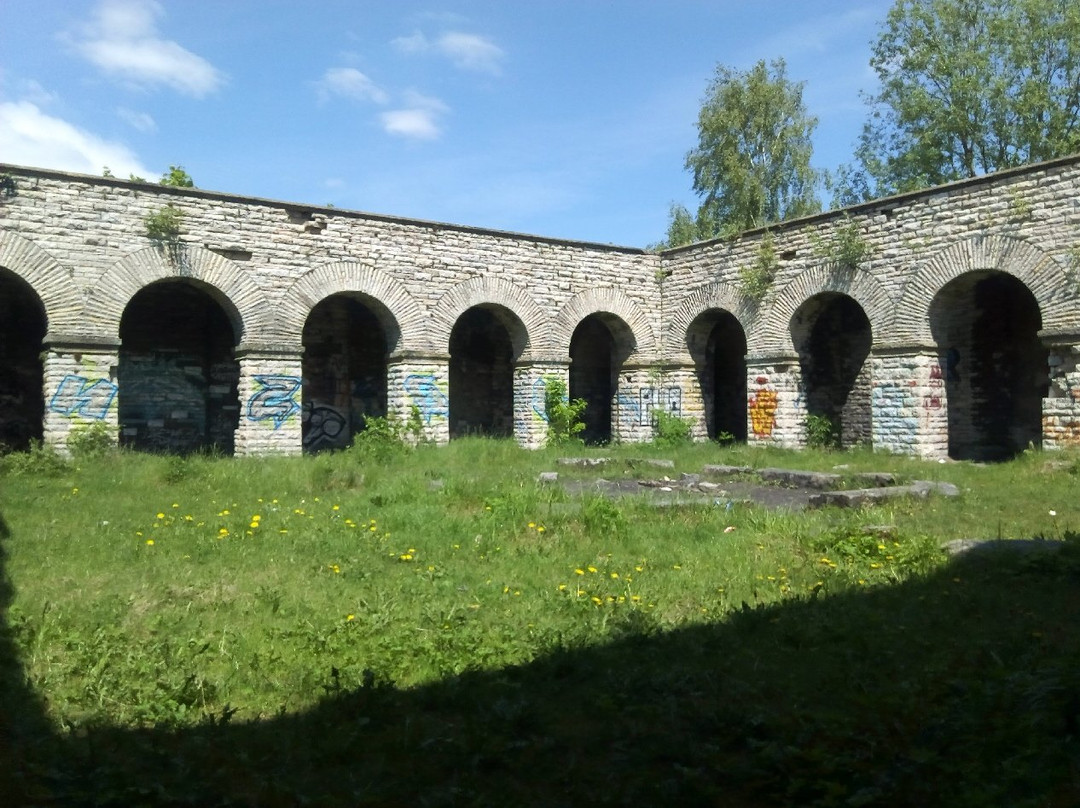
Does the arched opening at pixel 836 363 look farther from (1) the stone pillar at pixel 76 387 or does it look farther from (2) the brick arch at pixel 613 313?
(1) the stone pillar at pixel 76 387

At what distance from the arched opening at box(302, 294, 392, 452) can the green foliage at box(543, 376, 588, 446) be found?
3.07 m

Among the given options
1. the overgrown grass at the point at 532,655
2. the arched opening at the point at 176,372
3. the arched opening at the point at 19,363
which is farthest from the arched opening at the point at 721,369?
the arched opening at the point at 19,363

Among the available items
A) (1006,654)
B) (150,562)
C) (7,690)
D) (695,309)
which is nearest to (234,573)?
(150,562)

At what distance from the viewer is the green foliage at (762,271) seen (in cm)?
1537

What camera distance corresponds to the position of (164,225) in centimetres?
1260

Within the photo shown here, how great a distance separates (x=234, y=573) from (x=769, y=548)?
3.93 meters

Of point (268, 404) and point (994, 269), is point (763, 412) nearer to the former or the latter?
point (994, 269)

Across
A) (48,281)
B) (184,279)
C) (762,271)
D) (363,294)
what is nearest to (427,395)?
(363,294)

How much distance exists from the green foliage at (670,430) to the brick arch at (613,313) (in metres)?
1.21

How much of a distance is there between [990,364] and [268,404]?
11468 mm

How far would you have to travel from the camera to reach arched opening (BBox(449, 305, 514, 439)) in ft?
59.0

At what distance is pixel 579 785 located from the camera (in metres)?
3.11

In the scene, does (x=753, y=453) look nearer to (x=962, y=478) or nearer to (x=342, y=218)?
(x=962, y=478)

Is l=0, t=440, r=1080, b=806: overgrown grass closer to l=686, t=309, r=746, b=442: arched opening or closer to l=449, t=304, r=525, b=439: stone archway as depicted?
l=686, t=309, r=746, b=442: arched opening
